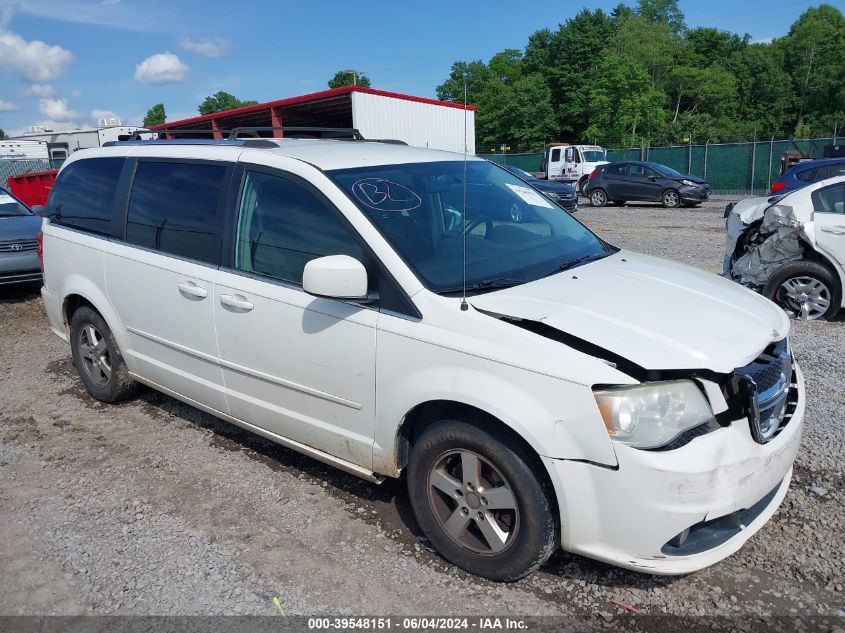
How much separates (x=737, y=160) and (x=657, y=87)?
4338cm

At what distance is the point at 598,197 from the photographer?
77.8 feet

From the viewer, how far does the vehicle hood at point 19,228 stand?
9.18 metres

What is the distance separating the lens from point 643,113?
5288cm

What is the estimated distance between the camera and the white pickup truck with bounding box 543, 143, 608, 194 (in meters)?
28.7

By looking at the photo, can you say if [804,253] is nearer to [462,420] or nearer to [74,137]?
[462,420]

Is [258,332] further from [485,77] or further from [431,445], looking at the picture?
[485,77]

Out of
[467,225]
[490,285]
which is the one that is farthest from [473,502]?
[467,225]

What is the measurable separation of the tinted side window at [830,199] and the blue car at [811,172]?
21.4ft

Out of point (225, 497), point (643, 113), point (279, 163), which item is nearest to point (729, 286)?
point (279, 163)

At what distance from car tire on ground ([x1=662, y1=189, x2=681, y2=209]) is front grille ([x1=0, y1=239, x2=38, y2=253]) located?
18739 millimetres

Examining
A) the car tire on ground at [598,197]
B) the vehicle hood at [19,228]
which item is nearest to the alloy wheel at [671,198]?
the car tire on ground at [598,197]

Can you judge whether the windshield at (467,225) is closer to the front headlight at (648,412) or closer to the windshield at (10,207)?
the front headlight at (648,412)

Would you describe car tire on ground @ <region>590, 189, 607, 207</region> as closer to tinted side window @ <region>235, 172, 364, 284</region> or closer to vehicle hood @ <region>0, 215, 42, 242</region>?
vehicle hood @ <region>0, 215, 42, 242</region>

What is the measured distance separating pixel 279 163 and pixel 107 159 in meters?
1.96
